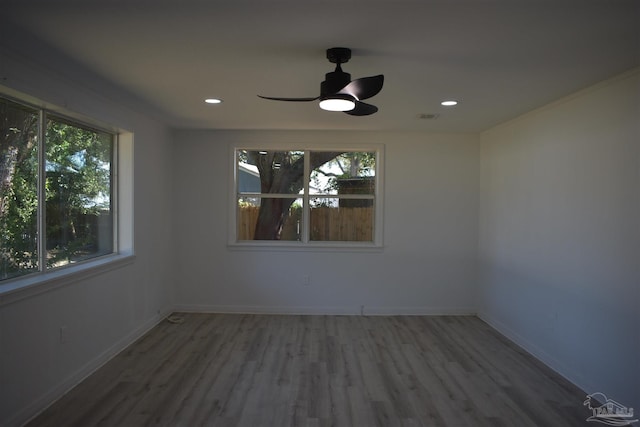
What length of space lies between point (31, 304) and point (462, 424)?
9.43ft

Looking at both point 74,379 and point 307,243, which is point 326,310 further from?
point 74,379

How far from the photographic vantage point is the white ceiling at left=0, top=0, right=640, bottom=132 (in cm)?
174

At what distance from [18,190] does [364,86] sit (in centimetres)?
233

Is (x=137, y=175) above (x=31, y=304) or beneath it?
above

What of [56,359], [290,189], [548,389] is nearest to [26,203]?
[56,359]

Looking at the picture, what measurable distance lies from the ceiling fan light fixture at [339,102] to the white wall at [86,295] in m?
1.76

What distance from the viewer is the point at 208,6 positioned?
1729 millimetres

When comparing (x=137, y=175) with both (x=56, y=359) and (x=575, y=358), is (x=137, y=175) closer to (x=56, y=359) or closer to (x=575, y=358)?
(x=56, y=359)

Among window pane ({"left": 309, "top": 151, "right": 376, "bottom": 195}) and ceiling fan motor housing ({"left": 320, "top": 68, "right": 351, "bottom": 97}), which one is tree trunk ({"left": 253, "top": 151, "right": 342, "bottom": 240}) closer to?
window pane ({"left": 309, "top": 151, "right": 376, "bottom": 195})

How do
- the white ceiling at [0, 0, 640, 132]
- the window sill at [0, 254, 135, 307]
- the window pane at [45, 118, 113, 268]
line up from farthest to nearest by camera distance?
the window pane at [45, 118, 113, 268], the window sill at [0, 254, 135, 307], the white ceiling at [0, 0, 640, 132]

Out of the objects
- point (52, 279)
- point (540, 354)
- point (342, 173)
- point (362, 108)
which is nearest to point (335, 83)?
point (362, 108)

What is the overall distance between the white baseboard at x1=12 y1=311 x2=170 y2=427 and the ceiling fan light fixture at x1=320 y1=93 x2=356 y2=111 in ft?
8.73

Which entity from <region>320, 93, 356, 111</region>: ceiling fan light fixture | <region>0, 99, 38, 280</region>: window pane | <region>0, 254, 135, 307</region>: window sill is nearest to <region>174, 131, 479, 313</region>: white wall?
<region>0, 254, 135, 307</region>: window sill

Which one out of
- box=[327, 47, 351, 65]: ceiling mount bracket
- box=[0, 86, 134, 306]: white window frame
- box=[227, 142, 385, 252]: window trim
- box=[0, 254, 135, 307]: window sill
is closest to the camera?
box=[327, 47, 351, 65]: ceiling mount bracket
